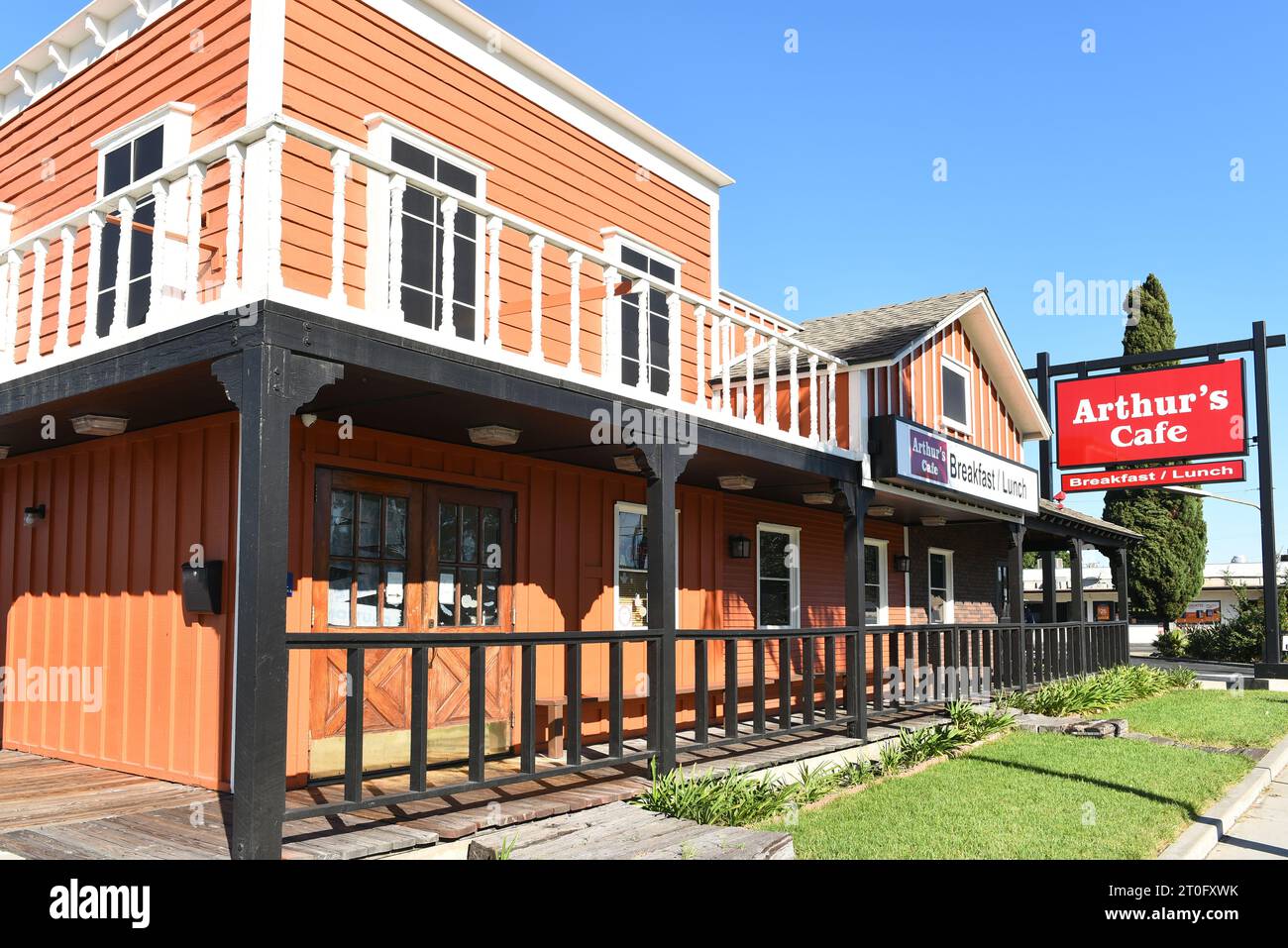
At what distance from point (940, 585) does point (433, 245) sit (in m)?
12.6

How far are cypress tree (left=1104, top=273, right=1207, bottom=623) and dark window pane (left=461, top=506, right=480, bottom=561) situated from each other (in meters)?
24.3

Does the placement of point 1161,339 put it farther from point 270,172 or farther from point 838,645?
point 270,172

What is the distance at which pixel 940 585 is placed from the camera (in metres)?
18.8

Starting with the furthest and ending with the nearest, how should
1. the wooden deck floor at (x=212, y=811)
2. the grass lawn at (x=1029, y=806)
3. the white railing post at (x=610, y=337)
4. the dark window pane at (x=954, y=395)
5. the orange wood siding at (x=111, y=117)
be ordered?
the dark window pane at (x=954, y=395)
the white railing post at (x=610, y=337)
the orange wood siding at (x=111, y=117)
the grass lawn at (x=1029, y=806)
the wooden deck floor at (x=212, y=811)

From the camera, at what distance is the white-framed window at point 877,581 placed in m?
16.5

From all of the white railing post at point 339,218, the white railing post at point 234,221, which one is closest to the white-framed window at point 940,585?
the white railing post at point 339,218

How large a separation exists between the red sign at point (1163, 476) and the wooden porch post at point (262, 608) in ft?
65.0

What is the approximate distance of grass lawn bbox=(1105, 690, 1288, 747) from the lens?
13211mm

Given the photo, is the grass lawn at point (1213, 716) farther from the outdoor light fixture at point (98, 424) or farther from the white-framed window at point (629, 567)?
the outdoor light fixture at point (98, 424)

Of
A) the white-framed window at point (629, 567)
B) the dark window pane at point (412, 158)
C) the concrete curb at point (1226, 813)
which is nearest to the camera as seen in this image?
the concrete curb at point (1226, 813)

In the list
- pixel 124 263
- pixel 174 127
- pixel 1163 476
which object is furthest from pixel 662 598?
pixel 1163 476

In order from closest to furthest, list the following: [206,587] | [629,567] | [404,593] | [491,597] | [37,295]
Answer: [37,295] → [206,587] → [404,593] → [491,597] → [629,567]

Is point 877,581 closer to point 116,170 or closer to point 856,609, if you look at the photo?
point 856,609

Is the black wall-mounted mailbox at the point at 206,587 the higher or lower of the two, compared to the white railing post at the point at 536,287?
lower
